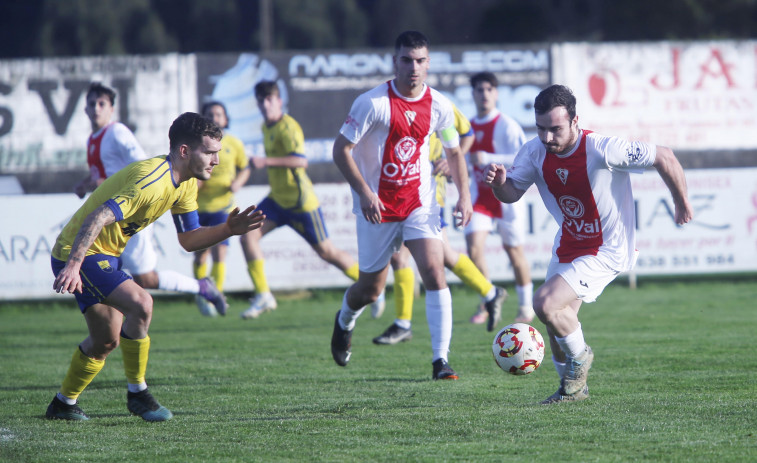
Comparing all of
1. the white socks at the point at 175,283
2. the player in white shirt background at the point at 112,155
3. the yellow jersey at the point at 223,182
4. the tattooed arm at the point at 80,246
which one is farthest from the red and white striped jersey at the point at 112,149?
the tattooed arm at the point at 80,246

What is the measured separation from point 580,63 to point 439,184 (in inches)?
270

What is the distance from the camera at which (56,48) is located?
136 feet

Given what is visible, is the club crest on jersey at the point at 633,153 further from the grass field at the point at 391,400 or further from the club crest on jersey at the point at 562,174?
the grass field at the point at 391,400

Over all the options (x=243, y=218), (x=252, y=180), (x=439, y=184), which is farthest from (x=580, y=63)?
(x=243, y=218)

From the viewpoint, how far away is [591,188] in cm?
533

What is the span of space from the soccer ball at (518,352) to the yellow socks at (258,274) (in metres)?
5.04

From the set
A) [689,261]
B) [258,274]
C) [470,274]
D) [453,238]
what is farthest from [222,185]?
[689,261]

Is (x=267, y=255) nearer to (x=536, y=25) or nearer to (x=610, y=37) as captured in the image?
(x=610, y=37)

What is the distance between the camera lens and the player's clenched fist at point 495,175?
5268mm

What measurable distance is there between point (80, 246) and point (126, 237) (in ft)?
1.93

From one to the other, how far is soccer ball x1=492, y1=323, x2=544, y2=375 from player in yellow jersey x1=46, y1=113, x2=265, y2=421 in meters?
1.64

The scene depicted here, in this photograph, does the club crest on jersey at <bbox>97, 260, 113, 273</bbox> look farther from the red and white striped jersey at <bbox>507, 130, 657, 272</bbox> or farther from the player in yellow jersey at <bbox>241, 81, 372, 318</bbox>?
the player in yellow jersey at <bbox>241, 81, 372, 318</bbox>

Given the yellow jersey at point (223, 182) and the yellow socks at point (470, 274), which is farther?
the yellow jersey at point (223, 182)

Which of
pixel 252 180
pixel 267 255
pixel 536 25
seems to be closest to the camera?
pixel 267 255
